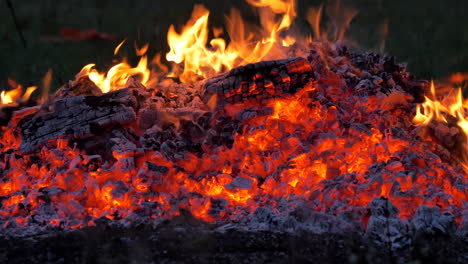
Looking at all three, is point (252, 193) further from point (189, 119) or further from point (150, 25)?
point (150, 25)

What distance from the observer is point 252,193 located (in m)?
4.28

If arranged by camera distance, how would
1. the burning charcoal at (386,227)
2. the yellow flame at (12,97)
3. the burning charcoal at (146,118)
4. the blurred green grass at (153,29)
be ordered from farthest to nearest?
the blurred green grass at (153,29), the yellow flame at (12,97), the burning charcoal at (146,118), the burning charcoal at (386,227)

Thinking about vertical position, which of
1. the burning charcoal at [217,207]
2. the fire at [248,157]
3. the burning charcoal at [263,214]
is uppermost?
the fire at [248,157]

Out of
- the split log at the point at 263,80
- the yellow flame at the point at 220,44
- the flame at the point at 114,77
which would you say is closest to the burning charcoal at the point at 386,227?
the split log at the point at 263,80

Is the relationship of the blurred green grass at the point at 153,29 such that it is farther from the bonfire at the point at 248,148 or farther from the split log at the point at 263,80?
the split log at the point at 263,80

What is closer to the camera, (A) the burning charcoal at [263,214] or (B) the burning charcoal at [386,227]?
(B) the burning charcoal at [386,227]

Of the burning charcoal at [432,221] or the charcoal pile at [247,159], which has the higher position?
the charcoal pile at [247,159]

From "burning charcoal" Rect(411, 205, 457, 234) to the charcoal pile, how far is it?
0.01 meters

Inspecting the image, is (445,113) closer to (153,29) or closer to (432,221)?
(432,221)

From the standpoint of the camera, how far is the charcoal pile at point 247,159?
3895 mm

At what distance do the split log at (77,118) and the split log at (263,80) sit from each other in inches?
36.9

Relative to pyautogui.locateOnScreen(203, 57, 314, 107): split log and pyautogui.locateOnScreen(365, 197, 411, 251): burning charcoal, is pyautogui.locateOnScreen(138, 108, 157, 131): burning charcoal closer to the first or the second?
pyautogui.locateOnScreen(203, 57, 314, 107): split log

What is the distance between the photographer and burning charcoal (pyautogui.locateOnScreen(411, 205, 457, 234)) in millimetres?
3637

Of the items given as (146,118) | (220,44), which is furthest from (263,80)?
(146,118)
